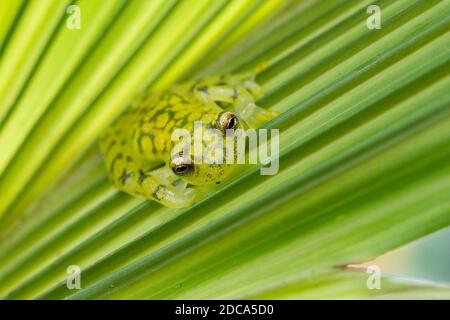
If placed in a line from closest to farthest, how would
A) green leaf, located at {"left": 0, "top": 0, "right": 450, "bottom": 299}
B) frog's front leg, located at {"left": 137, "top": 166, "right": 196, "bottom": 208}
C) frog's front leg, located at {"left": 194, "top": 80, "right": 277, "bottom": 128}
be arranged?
green leaf, located at {"left": 0, "top": 0, "right": 450, "bottom": 299}
frog's front leg, located at {"left": 137, "top": 166, "right": 196, "bottom": 208}
frog's front leg, located at {"left": 194, "top": 80, "right": 277, "bottom": 128}

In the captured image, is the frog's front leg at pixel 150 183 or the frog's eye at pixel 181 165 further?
the frog's eye at pixel 181 165

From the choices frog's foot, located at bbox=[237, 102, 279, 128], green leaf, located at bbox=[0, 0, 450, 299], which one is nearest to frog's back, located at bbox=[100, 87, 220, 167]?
frog's foot, located at bbox=[237, 102, 279, 128]

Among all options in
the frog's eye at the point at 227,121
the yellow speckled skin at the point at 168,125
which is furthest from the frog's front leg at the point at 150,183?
the frog's eye at the point at 227,121

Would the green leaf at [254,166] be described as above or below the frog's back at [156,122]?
below

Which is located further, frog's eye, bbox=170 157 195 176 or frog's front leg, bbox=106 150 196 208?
frog's eye, bbox=170 157 195 176

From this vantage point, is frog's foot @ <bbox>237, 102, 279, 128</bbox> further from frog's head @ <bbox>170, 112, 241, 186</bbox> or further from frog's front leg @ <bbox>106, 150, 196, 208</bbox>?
frog's front leg @ <bbox>106, 150, 196, 208</bbox>

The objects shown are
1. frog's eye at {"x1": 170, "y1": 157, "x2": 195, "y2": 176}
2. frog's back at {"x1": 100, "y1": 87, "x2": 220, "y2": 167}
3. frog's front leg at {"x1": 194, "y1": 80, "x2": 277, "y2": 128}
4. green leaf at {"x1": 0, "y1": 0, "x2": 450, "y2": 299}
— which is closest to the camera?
green leaf at {"x1": 0, "y1": 0, "x2": 450, "y2": 299}

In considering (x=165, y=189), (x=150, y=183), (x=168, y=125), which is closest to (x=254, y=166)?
(x=165, y=189)

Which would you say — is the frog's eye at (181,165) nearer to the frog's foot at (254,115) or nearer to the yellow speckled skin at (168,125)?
the yellow speckled skin at (168,125)

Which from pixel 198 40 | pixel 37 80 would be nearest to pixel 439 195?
pixel 198 40

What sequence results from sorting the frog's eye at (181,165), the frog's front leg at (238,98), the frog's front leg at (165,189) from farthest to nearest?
the frog's eye at (181,165) → the frog's front leg at (238,98) → the frog's front leg at (165,189)
